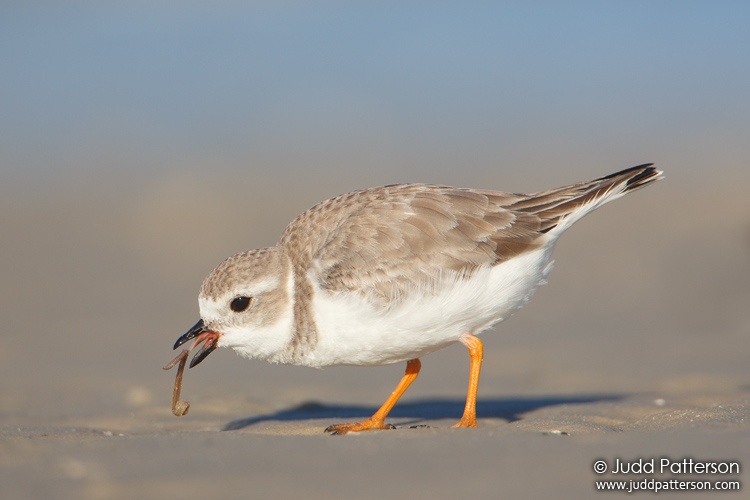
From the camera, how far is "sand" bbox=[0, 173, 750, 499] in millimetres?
4723

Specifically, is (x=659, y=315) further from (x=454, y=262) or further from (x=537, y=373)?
(x=454, y=262)

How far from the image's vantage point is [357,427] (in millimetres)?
7203

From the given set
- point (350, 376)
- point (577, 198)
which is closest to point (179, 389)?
point (577, 198)

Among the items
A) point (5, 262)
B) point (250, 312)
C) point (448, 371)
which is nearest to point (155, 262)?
point (5, 262)

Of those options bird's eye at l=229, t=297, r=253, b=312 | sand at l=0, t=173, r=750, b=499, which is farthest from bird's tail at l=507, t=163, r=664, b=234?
bird's eye at l=229, t=297, r=253, b=312

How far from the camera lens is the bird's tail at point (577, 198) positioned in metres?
7.38

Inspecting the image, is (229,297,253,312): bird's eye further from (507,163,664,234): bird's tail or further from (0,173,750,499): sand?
(507,163,664,234): bird's tail

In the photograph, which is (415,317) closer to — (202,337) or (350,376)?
(202,337)

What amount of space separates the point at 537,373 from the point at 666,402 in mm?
3134

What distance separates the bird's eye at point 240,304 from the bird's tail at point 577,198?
2.07 meters

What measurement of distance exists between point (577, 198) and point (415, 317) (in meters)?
1.70
